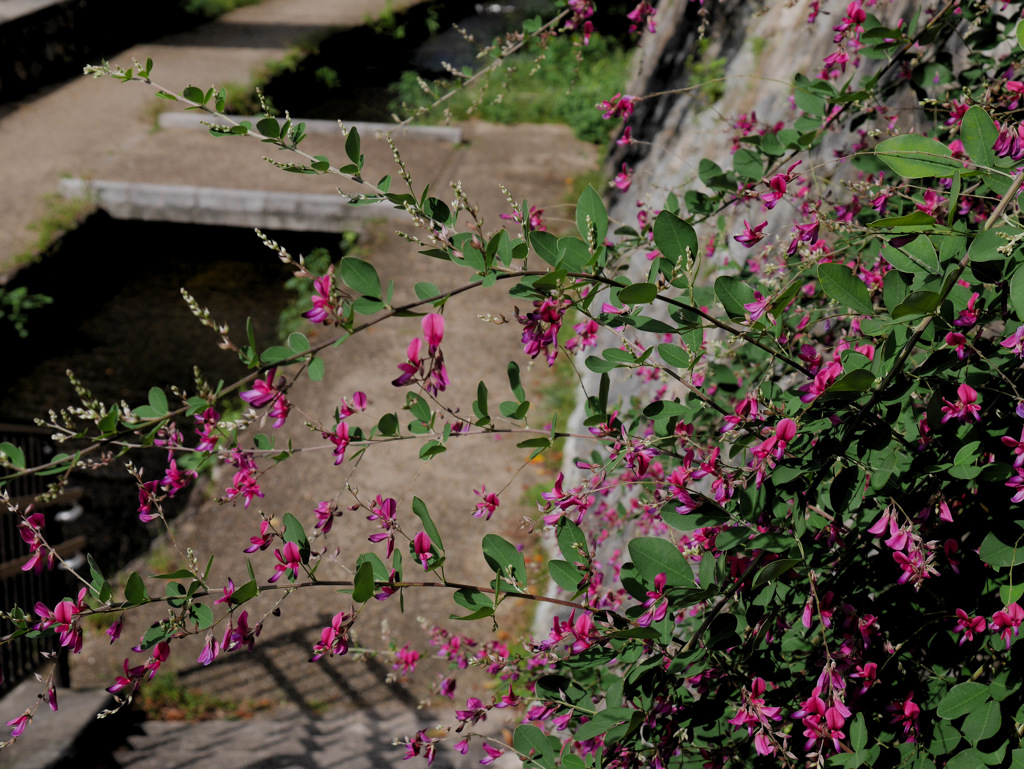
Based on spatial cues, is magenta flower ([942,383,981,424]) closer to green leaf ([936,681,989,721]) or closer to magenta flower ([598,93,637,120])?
green leaf ([936,681,989,721])

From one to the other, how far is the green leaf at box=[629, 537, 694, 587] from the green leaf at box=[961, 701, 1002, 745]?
1.54ft

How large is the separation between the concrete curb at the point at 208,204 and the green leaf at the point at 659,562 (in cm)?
686

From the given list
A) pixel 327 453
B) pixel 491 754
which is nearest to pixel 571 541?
pixel 491 754

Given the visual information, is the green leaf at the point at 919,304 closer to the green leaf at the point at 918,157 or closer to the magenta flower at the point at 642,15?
the green leaf at the point at 918,157

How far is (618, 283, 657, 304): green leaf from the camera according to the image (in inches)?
38.5

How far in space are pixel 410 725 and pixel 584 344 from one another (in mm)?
2524

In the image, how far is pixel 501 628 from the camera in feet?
13.0

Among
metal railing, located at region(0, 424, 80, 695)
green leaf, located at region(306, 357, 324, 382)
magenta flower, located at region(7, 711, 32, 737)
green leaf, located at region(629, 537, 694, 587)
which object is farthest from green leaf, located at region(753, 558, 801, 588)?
metal railing, located at region(0, 424, 80, 695)

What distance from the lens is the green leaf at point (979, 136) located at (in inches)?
40.9

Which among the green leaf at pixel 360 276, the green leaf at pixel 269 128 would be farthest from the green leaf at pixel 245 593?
the green leaf at pixel 269 128

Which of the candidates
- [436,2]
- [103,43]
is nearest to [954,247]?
[103,43]

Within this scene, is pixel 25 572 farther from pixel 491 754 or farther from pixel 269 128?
pixel 269 128

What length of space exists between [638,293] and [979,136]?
534 millimetres

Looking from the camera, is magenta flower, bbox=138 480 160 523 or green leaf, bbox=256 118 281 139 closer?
green leaf, bbox=256 118 281 139
